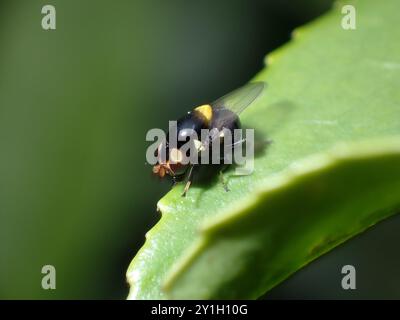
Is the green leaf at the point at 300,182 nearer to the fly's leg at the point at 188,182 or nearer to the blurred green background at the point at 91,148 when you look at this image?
the fly's leg at the point at 188,182

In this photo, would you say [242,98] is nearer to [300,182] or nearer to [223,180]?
[223,180]

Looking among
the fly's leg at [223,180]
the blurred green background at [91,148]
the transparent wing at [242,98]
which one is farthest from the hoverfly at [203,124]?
the blurred green background at [91,148]

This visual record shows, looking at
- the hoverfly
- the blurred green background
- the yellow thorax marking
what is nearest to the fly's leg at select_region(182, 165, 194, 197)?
the hoverfly

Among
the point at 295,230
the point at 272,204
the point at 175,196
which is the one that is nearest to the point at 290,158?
the point at 175,196

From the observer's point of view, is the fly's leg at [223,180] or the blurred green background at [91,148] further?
the blurred green background at [91,148]

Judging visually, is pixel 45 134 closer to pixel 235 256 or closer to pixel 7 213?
pixel 7 213

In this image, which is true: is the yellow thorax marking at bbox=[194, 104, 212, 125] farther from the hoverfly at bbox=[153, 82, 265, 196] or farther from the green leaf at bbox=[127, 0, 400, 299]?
the green leaf at bbox=[127, 0, 400, 299]
